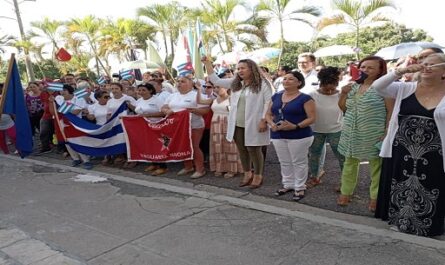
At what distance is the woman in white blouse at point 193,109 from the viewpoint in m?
6.10

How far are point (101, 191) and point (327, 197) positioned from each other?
3.20 meters

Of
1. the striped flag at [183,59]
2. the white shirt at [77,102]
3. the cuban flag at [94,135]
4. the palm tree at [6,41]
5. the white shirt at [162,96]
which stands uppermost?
the palm tree at [6,41]

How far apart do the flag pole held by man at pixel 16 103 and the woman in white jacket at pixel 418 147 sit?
7203 mm

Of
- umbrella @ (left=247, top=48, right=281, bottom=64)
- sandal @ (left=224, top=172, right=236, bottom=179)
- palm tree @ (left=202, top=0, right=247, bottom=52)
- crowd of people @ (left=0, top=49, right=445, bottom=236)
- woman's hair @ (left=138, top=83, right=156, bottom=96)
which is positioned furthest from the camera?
palm tree @ (left=202, top=0, right=247, bottom=52)

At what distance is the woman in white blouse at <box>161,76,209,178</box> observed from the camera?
610 cm

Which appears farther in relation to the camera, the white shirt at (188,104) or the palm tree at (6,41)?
the palm tree at (6,41)

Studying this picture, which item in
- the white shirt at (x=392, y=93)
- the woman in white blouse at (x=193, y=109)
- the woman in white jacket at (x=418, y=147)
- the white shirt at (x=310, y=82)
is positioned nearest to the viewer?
the woman in white jacket at (x=418, y=147)

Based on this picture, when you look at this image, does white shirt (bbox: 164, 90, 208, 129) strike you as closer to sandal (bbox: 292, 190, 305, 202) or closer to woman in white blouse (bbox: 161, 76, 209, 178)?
woman in white blouse (bbox: 161, 76, 209, 178)

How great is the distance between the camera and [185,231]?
4.04 metres

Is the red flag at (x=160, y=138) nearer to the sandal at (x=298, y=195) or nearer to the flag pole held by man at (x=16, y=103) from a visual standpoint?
the sandal at (x=298, y=195)

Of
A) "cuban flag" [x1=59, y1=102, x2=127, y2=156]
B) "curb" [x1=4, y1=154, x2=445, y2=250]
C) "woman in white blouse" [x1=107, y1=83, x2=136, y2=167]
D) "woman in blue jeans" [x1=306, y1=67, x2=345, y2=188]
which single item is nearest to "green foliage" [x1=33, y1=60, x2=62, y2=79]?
"cuban flag" [x1=59, y1=102, x2=127, y2=156]

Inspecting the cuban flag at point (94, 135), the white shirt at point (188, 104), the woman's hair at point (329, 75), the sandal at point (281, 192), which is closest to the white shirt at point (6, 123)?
the cuban flag at point (94, 135)

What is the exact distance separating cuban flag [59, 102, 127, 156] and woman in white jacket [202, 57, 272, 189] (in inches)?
104

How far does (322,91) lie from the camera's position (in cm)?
490
